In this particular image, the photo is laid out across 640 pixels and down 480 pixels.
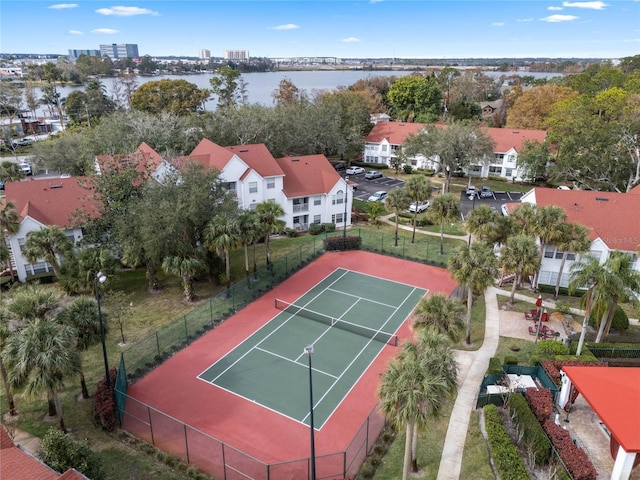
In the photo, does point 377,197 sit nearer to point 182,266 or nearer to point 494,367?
point 182,266

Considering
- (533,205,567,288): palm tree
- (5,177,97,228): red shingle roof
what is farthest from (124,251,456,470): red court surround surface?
(5,177,97,228): red shingle roof

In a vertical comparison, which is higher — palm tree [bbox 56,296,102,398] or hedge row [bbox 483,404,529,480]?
palm tree [bbox 56,296,102,398]

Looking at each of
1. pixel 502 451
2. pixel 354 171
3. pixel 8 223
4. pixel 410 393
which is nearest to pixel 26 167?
pixel 8 223

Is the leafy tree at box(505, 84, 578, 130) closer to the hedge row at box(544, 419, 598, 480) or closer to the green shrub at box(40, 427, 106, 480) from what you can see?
the hedge row at box(544, 419, 598, 480)

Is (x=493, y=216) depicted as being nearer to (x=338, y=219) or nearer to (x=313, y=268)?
(x=313, y=268)

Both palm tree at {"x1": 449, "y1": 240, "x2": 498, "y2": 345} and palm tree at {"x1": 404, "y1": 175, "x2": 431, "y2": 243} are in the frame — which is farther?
palm tree at {"x1": 404, "y1": 175, "x2": 431, "y2": 243}

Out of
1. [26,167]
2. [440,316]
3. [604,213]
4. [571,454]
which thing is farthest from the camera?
[26,167]
